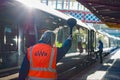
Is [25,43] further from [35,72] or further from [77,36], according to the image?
[77,36]

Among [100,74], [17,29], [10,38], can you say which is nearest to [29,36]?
[17,29]

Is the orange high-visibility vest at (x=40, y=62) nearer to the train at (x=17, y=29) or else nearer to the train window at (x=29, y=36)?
the train at (x=17, y=29)

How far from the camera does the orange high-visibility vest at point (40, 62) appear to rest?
500cm

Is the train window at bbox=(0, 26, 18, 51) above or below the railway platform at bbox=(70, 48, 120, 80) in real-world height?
above

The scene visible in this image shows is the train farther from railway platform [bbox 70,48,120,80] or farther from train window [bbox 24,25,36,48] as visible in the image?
railway platform [bbox 70,48,120,80]

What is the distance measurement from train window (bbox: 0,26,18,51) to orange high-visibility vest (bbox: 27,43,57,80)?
3.10m

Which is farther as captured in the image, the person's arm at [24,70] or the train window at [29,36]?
the train window at [29,36]

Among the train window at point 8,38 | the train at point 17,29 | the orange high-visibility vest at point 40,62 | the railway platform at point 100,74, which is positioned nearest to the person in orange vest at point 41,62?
the orange high-visibility vest at point 40,62

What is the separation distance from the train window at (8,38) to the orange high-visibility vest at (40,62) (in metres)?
3.10

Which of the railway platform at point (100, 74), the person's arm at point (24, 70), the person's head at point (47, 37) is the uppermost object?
the person's head at point (47, 37)

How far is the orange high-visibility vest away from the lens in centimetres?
500

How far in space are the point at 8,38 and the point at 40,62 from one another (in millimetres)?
3627

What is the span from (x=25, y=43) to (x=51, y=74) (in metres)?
4.35

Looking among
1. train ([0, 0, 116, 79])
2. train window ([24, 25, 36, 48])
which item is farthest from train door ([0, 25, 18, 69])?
train window ([24, 25, 36, 48])
